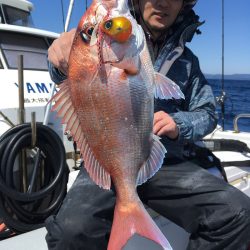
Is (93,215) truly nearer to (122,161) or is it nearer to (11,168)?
(122,161)

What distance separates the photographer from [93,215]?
2186mm

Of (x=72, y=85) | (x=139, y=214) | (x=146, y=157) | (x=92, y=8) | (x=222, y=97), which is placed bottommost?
(x=222, y=97)

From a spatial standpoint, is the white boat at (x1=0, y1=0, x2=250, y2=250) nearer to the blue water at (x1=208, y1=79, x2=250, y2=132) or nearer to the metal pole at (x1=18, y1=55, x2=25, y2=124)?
the metal pole at (x1=18, y1=55, x2=25, y2=124)

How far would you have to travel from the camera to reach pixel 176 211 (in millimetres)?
2338

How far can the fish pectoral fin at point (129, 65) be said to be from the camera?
1.63 meters

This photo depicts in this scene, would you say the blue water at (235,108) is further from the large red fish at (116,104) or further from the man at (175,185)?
the large red fish at (116,104)

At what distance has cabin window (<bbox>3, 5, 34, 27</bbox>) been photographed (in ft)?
20.8

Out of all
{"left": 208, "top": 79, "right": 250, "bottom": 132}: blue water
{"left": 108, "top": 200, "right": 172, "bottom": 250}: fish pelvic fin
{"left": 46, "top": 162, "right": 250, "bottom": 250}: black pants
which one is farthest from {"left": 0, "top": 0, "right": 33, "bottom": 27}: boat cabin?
{"left": 108, "top": 200, "right": 172, "bottom": 250}: fish pelvic fin

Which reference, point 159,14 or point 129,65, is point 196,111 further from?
point 129,65

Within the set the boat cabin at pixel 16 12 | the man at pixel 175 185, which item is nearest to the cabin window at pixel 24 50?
the boat cabin at pixel 16 12

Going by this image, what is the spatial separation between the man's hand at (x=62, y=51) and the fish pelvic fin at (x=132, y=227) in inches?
31.9

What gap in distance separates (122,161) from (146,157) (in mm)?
130

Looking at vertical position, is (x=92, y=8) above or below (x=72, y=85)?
above

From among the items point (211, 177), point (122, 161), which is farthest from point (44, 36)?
point (122, 161)
